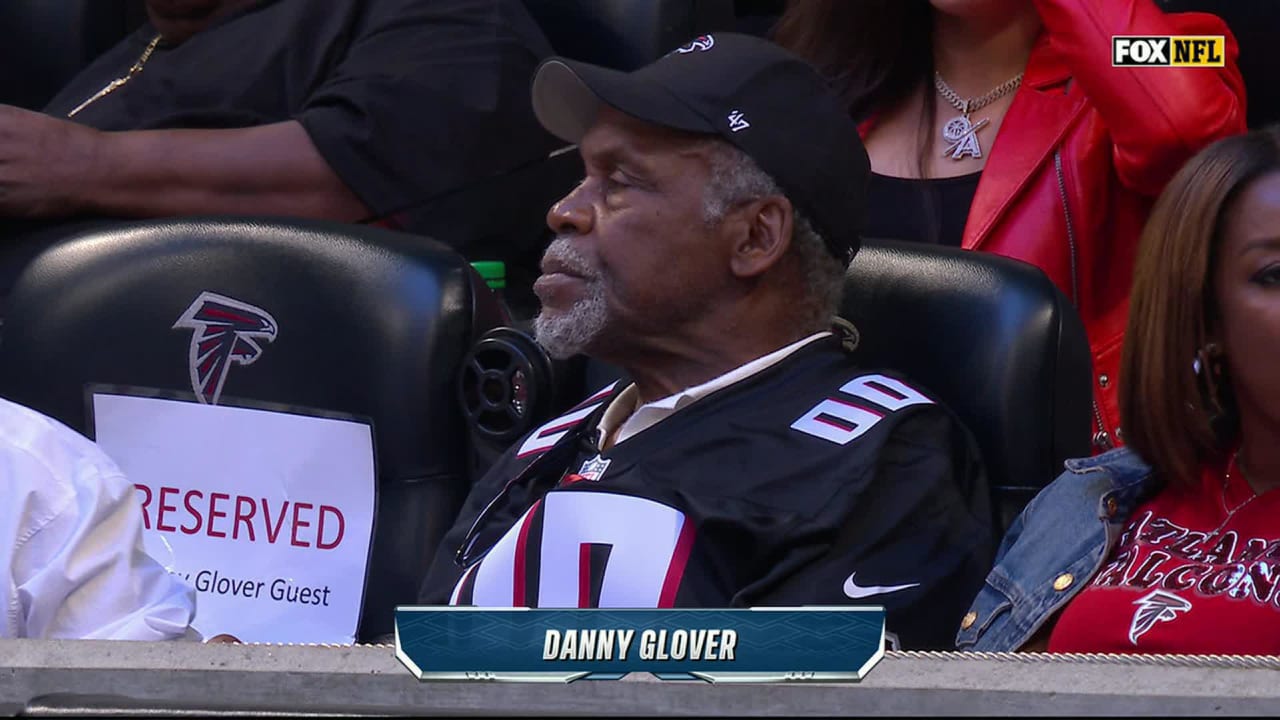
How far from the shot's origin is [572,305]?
1.69m

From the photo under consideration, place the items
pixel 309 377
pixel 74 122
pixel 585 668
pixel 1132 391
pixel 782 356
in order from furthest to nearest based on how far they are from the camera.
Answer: pixel 74 122, pixel 309 377, pixel 782 356, pixel 1132 391, pixel 585 668

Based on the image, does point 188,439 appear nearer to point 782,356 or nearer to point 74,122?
point 782,356

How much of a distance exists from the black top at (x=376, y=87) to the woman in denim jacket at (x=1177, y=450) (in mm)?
1152

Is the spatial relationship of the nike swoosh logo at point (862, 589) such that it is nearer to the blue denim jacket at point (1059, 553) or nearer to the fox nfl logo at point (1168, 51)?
the blue denim jacket at point (1059, 553)

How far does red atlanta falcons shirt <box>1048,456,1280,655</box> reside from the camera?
51.5 inches

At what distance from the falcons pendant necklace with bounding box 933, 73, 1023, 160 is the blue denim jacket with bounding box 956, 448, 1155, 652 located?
31.2 inches

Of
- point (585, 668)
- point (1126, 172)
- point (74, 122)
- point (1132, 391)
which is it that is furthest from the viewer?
point (74, 122)

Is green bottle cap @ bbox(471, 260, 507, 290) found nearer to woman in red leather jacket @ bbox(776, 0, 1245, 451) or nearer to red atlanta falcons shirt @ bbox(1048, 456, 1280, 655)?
woman in red leather jacket @ bbox(776, 0, 1245, 451)

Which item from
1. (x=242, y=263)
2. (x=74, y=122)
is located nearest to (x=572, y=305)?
(x=242, y=263)

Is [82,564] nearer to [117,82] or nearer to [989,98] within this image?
[989,98]

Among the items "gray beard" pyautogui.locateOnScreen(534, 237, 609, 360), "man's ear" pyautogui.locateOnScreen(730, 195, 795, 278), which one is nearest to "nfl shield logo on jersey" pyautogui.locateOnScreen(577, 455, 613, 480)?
"gray beard" pyautogui.locateOnScreen(534, 237, 609, 360)

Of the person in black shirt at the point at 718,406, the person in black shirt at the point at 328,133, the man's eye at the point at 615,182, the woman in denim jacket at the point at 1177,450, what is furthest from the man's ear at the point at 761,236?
the person in black shirt at the point at 328,133

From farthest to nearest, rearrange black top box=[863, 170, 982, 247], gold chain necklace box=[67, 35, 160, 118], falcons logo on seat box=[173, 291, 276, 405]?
gold chain necklace box=[67, 35, 160, 118] → black top box=[863, 170, 982, 247] → falcons logo on seat box=[173, 291, 276, 405]

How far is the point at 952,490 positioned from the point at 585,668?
958 millimetres
